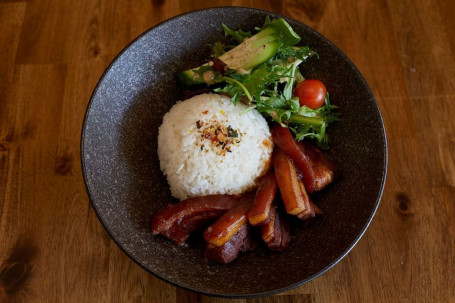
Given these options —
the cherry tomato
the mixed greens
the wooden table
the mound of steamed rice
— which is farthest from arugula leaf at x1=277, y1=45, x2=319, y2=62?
the wooden table

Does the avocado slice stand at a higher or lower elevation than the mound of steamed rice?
higher

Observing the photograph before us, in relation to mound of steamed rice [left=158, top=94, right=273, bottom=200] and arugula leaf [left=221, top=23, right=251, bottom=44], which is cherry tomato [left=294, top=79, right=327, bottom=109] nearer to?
mound of steamed rice [left=158, top=94, right=273, bottom=200]

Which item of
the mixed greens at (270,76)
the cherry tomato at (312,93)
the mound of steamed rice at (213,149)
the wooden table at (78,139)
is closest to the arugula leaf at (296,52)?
the mixed greens at (270,76)

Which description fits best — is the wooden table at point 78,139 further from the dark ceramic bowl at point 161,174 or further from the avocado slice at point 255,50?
the avocado slice at point 255,50

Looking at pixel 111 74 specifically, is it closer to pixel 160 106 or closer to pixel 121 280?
pixel 160 106

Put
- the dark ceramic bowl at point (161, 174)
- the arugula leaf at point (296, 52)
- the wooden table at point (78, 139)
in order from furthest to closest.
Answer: the arugula leaf at point (296, 52) < the wooden table at point (78, 139) < the dark ceramic bowl at point (161, 174)
